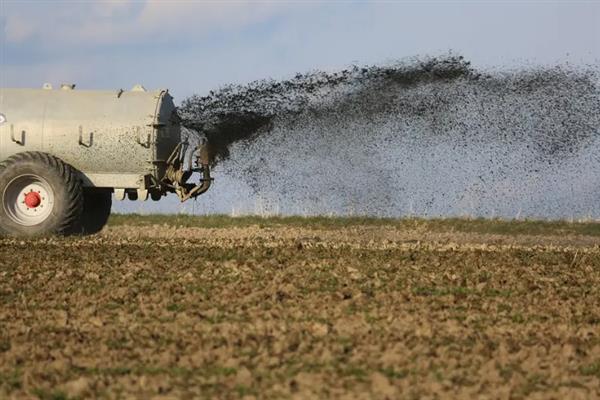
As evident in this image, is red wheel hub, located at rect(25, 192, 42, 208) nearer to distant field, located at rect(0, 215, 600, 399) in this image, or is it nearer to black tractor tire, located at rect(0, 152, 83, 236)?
black tractor tire, located at rect(0, 152, 83, 236)

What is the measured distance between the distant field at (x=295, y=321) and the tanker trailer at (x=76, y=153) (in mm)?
1412

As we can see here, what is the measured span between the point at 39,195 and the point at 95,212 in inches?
97.2

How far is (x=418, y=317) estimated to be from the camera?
12336mm

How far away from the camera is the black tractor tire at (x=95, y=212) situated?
81.7 ft

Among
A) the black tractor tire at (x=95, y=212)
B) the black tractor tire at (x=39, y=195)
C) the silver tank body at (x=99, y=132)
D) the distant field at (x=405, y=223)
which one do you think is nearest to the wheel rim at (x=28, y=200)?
the black tractor tire at (x=39, y=195)

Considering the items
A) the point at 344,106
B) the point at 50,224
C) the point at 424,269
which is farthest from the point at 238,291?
the point at 344,106

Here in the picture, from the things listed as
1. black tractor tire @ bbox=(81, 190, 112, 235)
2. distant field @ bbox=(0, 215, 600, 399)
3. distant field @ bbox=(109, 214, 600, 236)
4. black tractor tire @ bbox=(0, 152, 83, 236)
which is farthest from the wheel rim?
distant field @ bbox=(109, 214, 600, 236)

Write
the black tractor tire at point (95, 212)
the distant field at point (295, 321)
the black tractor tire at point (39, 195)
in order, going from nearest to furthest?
the distant field at point (295, 321) → the black tractor tire at point (39, 195) → the black tractor tire at point (95, 212)

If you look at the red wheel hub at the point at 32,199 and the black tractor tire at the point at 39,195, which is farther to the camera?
the red wheel hub at the point at 32,199

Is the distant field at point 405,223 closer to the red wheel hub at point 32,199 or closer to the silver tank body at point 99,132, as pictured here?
the silver tank body at point 99,132

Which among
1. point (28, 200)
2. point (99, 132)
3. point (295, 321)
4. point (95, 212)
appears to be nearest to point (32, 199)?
point (28, 200)

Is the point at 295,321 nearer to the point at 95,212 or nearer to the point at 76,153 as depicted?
the point at 76,153

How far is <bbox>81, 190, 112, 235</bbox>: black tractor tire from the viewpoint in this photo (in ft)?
81.7

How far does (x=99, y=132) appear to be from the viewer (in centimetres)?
2275
